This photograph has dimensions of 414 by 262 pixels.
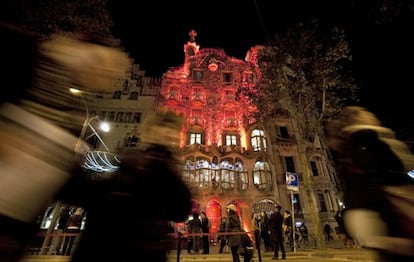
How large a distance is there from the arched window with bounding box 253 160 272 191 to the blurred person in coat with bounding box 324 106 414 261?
2284 cm

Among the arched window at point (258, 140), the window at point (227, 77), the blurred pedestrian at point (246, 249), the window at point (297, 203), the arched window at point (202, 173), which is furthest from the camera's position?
the window at point (227, 77)

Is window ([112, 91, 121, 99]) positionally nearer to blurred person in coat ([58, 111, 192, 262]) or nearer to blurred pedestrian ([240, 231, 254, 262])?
blurred pedestrian ([240, 231, 254, 262])

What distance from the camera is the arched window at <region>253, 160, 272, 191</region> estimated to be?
24.3 meters

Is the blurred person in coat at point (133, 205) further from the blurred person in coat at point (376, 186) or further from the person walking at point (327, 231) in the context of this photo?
the person walking at point (327, 231)

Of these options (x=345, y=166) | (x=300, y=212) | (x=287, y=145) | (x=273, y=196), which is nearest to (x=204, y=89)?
(x=287, y=145)

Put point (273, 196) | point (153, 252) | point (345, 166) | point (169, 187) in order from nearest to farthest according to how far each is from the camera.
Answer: point (153, 252)
point (169, 187)
point (345, 166)
point (273, 196)

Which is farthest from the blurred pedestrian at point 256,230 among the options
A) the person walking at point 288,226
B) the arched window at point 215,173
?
the arched window at point 215,173

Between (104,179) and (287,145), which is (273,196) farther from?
(104,179)

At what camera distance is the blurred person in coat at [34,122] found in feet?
3.67

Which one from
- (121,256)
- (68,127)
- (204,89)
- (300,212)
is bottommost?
(121,256)

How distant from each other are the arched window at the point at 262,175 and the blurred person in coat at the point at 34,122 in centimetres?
2457

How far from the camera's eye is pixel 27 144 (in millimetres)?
1240

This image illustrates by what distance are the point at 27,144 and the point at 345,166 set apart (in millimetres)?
2997

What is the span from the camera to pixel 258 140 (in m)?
26.8
